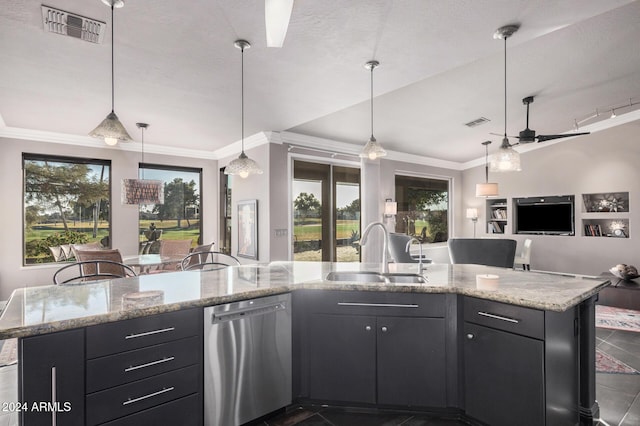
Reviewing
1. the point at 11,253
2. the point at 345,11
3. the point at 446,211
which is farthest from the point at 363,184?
the point at 11,253

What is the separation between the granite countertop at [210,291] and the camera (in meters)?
1.46

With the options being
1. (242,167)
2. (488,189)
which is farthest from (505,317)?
(488,189)

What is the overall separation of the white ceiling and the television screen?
224 centimetres

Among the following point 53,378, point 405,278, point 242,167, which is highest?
point 242,167

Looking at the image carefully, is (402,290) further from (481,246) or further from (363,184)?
(363,184)

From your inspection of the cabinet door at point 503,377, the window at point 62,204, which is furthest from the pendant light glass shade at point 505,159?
the window at point 62,204

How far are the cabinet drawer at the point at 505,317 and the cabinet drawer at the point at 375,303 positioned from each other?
0.54ft

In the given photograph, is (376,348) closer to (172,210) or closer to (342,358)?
(342,358)

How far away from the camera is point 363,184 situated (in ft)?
21.1

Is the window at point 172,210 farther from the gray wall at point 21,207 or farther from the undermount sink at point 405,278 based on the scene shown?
the undermount sink at point 405,278

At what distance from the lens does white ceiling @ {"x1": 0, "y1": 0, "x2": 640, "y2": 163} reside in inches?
87.3

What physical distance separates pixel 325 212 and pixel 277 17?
4561mm

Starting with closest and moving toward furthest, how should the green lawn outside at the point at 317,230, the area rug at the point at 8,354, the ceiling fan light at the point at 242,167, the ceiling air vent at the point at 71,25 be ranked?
the ceiling air vent at the point at 71,25 < the area rug at the point at 8,354 < the ceiling fan light at the point at 242,167 < the green lawn outside at the point at 317,230

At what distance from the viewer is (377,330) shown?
6.81 ft
